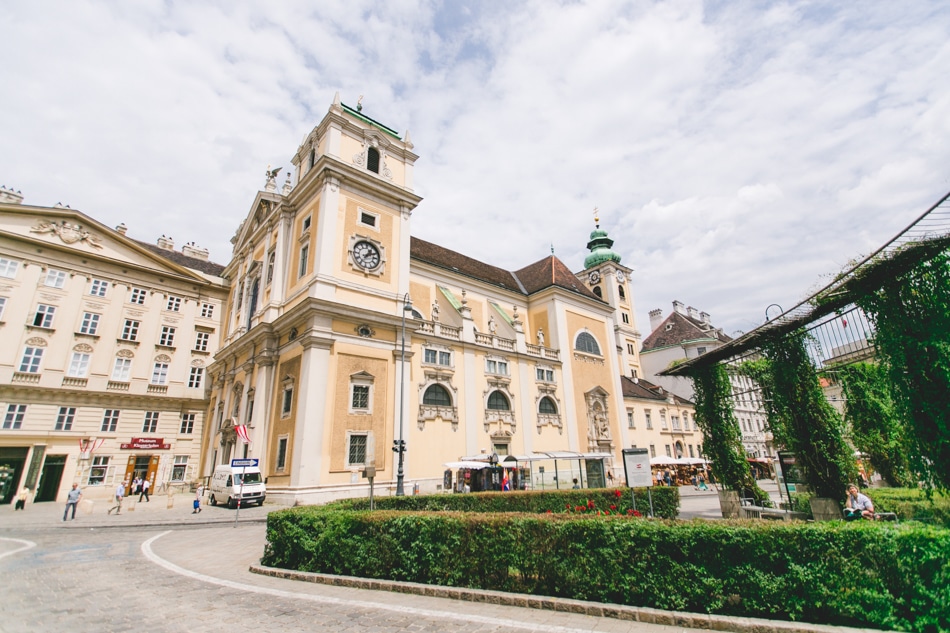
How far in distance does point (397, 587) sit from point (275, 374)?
2184 centimetres

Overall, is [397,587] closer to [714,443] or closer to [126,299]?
[714,443]

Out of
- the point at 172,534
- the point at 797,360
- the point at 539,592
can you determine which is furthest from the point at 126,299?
the point at 797,360

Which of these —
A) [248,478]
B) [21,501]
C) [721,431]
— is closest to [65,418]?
[21,501]

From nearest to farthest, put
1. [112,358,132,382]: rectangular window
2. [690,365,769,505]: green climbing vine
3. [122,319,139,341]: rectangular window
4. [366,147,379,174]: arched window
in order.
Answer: [690,365,769,505]: green climbing vine → [366,147,379,174]: arched window → [112,358,132,382]: rectangular window → [122,319,139,341]: rectangular window

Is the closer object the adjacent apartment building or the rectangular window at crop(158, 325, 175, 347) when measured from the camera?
the adjacent apartment building

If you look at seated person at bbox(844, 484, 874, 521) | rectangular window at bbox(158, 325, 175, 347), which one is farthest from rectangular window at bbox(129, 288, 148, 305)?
seated person at bbox(844, 484, 874, 521)

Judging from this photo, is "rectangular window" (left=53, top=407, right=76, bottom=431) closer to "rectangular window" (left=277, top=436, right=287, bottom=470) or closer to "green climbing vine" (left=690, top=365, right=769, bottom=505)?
"rectangular window" (left=277, top=436, right=287, bottom=470)

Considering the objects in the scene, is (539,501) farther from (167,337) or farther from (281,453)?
(167,337)

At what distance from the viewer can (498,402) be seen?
32125 mm

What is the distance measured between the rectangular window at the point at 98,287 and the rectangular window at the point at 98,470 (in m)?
11.7

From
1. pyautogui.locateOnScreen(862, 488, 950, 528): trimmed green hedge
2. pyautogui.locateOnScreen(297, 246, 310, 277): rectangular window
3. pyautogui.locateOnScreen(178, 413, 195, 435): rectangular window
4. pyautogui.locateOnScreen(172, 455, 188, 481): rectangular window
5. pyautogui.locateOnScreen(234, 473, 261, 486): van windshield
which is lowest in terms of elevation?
pyautogui.locateOnScreen(862, 488, 950, 528): trimmed green hedge

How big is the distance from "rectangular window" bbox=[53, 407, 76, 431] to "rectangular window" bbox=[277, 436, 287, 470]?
16.9 m

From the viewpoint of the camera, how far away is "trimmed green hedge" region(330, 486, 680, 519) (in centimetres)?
1523

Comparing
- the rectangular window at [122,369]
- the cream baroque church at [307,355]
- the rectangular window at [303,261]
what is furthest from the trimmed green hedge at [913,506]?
the rectangular window at [122,369]
